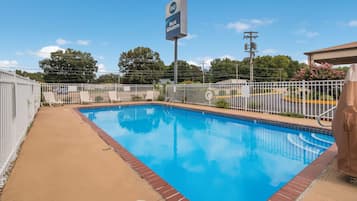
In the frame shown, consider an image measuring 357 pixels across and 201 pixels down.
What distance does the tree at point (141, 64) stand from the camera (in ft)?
137

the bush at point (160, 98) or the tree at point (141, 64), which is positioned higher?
the tree at point (141, 64)

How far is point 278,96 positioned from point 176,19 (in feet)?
34.1

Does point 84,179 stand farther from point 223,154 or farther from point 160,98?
point 160,98

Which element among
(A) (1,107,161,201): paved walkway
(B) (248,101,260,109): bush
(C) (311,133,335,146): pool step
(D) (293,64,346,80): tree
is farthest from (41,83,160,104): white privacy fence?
(C) (311,133,335,146): pool step

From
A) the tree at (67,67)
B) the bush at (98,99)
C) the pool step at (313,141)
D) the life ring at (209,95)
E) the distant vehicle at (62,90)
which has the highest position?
the tree at (67,67)

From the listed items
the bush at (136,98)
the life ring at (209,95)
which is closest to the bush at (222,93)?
the life ring at (209,95)

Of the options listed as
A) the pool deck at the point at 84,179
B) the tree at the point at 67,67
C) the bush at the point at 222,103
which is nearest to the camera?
the pool deck at the point at 84,179

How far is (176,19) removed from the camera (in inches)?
631

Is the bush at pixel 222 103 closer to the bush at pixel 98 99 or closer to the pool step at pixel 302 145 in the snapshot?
the pool step at pixel 302 145

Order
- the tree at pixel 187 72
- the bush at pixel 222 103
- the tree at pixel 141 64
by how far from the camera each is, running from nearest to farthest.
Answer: the bush at pixel 222 103, the tree at pixel 141 64, the tree at pixel 187 72

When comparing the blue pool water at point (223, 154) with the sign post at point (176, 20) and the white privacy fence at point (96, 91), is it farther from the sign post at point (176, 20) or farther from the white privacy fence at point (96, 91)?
the sign post at point (176, 20)

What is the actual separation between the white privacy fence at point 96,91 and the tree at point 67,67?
22.4 meters

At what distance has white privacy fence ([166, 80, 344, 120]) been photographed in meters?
7.15

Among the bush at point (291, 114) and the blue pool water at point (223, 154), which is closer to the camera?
the blue pool water at point (223, 154)
